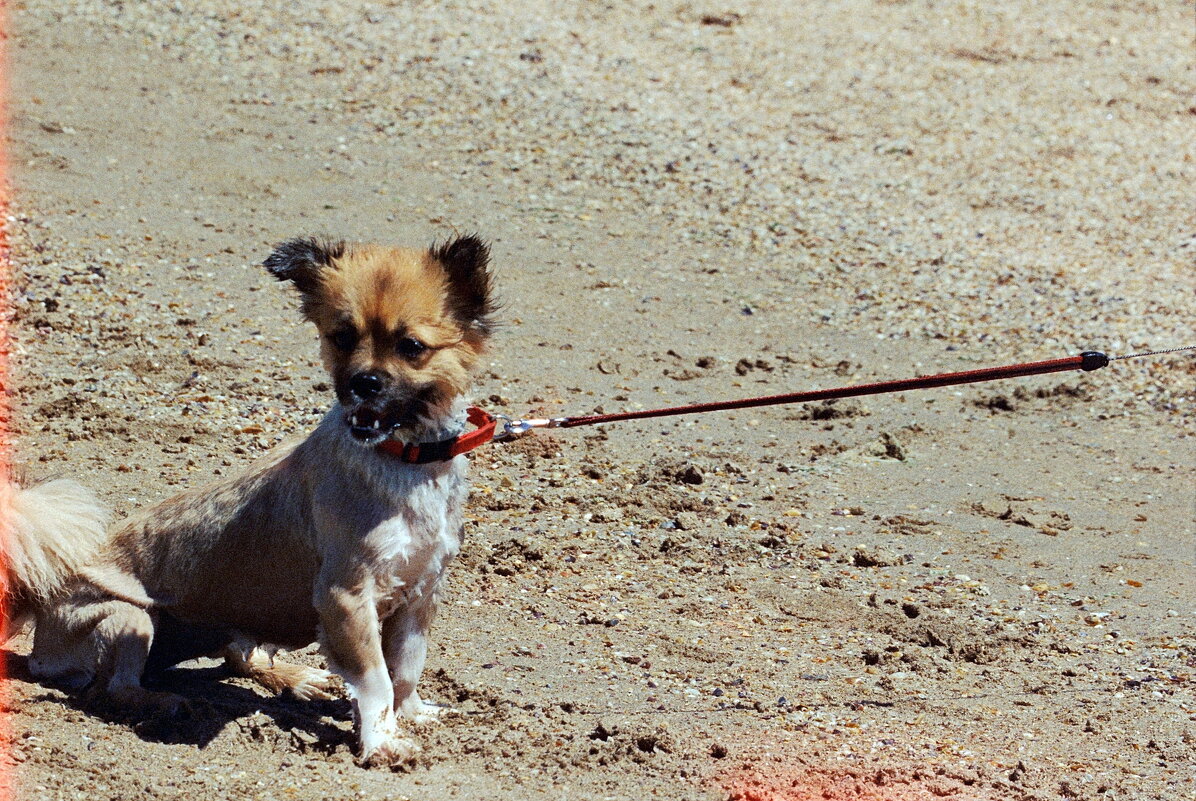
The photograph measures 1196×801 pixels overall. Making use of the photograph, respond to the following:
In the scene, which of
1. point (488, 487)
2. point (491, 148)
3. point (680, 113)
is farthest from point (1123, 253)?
point (488, 487)

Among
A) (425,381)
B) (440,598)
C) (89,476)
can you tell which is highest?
(425,381)

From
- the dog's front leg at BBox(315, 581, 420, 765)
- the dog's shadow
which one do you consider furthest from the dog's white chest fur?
the dog's shadow

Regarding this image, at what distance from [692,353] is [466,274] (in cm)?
500

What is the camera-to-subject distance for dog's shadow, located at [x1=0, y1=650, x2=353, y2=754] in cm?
474

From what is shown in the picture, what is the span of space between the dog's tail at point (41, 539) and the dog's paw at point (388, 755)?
1.37 m

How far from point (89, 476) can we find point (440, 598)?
2854 mm

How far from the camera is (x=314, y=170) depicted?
1191 centimetres

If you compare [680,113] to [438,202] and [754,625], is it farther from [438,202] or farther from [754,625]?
[754,625]

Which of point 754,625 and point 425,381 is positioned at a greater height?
point 425,381

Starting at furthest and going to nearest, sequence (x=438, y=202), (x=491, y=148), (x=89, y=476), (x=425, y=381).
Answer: (x=491, y=148), (x=438, y=202), (x=89, y=476), (x=425, y=381)

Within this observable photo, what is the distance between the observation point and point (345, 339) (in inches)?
181

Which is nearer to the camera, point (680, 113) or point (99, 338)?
point (99, 338)

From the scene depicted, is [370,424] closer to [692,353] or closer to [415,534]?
[415,534]

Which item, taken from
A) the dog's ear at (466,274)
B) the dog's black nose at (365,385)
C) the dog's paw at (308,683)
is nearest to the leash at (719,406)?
the dog's black nose at (365,385)
